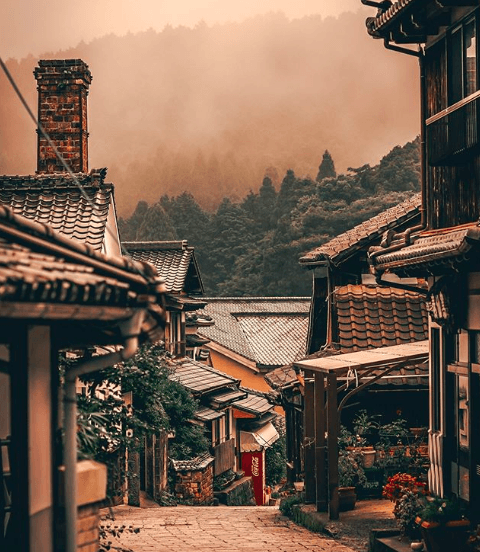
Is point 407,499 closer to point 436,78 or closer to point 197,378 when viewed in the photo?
point 436,78

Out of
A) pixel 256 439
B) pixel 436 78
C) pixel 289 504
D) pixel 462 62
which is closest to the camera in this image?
pixel 462 62

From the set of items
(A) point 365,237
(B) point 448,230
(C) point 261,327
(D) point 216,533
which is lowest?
(D) point 216,533

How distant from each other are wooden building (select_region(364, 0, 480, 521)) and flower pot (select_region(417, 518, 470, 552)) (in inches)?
12.7

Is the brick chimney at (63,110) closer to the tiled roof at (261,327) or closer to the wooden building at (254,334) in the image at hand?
the wooden building at (254,334)

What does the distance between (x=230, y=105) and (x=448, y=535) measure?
308 ft

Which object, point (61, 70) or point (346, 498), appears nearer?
point (346, 498)

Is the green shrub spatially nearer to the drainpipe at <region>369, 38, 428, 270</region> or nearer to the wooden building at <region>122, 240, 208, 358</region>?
the drainpipe at <region>369, 38, 428, 270</region>

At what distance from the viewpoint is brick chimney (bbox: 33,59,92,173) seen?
19.5 metres

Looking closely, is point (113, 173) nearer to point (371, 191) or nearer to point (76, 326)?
point (371, 191)

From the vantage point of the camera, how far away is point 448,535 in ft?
38.1

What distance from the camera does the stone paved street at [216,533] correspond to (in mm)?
14914

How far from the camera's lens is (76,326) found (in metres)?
7.05

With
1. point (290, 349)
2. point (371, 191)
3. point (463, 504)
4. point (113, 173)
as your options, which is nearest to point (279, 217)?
point (371, 191)

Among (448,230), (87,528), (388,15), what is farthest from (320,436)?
(87,528)
